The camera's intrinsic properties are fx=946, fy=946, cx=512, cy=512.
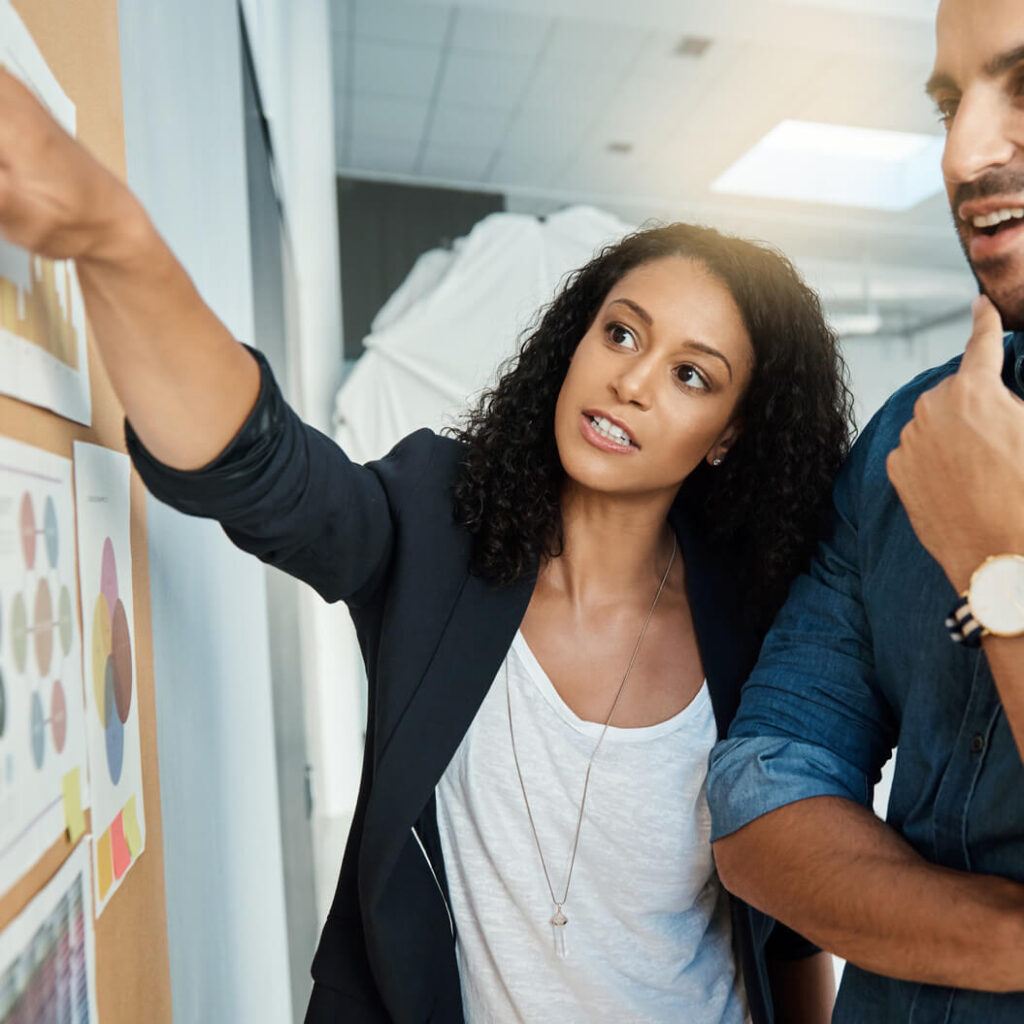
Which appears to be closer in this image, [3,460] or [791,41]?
[3,460]

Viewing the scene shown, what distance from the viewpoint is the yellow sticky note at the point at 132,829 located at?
619mm

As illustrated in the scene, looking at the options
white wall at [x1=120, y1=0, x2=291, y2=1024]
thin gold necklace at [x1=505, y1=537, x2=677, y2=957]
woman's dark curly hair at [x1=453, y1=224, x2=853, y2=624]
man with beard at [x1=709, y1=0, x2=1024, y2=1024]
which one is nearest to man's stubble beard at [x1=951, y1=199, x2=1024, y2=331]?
man with beard at [x1=709, y1=0, x2=1024, y2=1024]

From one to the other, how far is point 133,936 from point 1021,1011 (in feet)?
2.24

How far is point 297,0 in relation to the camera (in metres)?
3.06

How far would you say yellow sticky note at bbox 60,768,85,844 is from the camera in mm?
497

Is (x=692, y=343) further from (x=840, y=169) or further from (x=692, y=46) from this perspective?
(x=840, y=169)

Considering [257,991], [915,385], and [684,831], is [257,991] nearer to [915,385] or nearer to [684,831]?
[684,831]

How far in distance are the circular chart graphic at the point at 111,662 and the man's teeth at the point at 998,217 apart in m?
0.79

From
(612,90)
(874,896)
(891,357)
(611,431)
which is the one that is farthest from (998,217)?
(891,357)

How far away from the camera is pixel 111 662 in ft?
1.95

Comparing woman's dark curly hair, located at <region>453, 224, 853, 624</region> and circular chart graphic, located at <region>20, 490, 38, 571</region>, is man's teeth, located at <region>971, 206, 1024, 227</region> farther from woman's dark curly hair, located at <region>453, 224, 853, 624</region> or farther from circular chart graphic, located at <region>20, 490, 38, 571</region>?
circular chart graphic, located at <region>20, 490, 38, 571</region>

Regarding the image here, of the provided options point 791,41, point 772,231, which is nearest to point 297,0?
point 791,41

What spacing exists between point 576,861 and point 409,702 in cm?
29

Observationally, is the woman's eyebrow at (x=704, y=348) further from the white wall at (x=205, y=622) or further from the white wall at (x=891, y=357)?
the white wall at (x=891, y=357)
